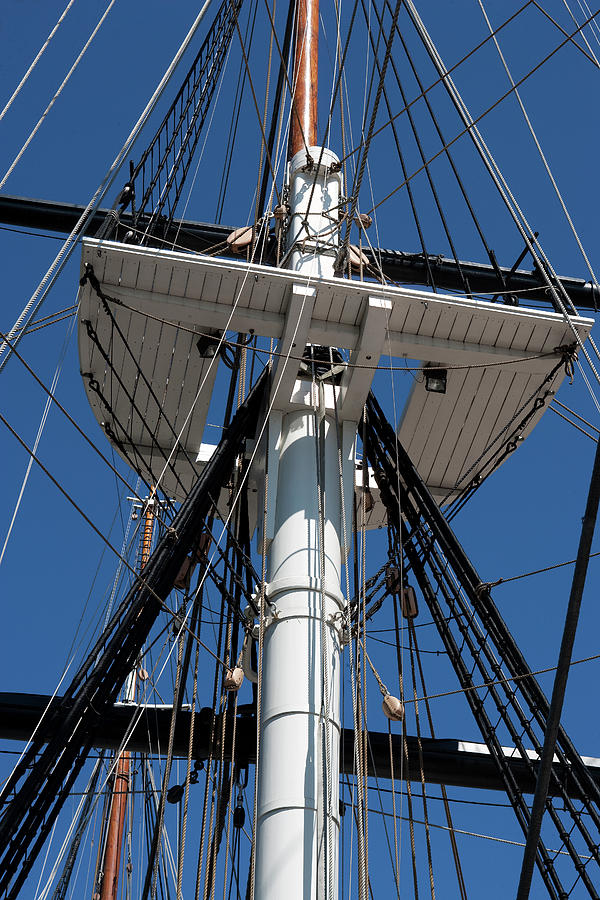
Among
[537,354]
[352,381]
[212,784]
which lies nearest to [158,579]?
[212,784]

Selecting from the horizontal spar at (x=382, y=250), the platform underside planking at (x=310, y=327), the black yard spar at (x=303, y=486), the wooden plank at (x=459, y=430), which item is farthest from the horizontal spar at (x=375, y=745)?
the horizontal spar at (x=382, y=250)

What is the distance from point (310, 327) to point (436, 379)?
3.66ft

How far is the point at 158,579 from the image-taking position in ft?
22.6

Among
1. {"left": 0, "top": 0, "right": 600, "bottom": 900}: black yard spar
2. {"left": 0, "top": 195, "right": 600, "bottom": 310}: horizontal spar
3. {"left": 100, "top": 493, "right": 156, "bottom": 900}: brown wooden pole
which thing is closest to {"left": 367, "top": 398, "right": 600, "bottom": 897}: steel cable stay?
{"left": 0, "top": 0, "right": 600, "bottom": 900}: black yard spar

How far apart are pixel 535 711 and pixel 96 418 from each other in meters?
3.68

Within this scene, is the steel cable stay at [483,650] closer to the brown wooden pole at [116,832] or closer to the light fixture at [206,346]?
the light fixture at [206,346]

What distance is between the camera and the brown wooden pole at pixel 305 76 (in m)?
9.03

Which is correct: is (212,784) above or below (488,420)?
below

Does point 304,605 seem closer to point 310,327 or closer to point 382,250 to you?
point 310,327

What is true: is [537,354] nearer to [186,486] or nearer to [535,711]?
[535,711]

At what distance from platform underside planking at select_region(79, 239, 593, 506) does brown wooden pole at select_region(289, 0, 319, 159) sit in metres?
2.04

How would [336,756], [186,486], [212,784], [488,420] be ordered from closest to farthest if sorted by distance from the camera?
1. [336,756]
2. [212,784]
3. [488,420]
4. [186,486]

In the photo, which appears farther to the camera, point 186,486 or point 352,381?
point 186,486

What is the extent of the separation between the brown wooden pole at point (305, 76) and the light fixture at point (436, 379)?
7.08ft
